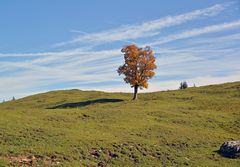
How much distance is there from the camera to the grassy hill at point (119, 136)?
103 ft

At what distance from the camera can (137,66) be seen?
77625 mm

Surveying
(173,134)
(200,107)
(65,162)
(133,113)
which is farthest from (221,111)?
(65,162)

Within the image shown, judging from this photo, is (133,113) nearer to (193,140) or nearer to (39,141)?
(193,140)

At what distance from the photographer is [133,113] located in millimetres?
52688

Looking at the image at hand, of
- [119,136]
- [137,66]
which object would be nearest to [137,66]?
[137,66]

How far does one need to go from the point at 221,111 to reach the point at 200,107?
15.2 feet

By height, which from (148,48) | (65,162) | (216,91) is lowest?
(65,162)

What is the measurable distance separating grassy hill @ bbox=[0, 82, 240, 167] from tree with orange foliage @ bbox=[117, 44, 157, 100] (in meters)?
16.4

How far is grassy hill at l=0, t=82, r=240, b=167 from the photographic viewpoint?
31531mm

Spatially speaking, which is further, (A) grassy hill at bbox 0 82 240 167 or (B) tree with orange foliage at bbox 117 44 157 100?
(B) tree with orange foliage at bbox 117 44 157 100

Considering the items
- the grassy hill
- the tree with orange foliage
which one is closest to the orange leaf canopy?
the tree with orange foliage

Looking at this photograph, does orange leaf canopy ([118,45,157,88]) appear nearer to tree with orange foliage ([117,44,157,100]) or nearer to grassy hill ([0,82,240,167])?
tree with orange foliage ([117,44,157,100])

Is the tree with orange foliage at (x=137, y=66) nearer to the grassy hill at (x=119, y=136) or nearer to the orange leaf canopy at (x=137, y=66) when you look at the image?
the orange leaf canopy at (x=137, y=66)

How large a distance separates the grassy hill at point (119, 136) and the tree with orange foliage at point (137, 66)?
16.4 m
